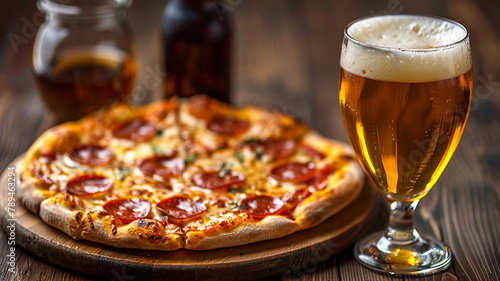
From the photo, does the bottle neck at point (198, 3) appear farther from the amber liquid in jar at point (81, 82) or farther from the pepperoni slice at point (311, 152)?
the pepperoni slice at point (311, 152)

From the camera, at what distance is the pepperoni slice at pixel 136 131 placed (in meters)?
3.24

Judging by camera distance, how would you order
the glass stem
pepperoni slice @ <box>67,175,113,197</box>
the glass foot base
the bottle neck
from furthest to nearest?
the bottle neck → pepperoni slice @ <box>67,175,113,197</box> → the glass stem → the glass foot base

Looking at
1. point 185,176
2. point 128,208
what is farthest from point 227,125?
point 128,208

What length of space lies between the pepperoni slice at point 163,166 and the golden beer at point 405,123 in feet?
2.83

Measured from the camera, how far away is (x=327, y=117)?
3.95 metres

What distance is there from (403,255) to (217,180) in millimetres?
827

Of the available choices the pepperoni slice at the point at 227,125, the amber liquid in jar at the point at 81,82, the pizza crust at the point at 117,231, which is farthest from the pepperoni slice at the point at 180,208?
the amber liquid in jar at the point at 81,82

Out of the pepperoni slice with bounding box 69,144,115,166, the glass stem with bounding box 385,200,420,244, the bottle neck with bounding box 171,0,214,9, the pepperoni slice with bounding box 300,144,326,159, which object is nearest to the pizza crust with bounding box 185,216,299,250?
the glass stem with bounding box 385,200,420,244

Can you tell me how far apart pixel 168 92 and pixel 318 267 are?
65.4 inches

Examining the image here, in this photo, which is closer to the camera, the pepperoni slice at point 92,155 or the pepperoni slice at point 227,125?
the pepperoni slice at point 92,155

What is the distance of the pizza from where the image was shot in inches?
95.1

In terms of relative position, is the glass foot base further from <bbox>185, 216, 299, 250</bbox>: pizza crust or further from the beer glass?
<bbox>185, 216, 299, 250</bbox>: pizza crust

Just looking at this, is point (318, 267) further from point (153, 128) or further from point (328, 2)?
point (328, 2)

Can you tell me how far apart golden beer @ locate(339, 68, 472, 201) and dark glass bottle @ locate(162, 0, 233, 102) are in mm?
1405
